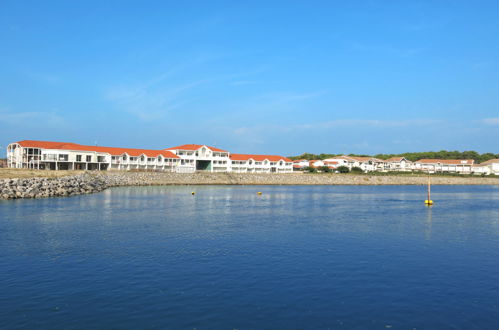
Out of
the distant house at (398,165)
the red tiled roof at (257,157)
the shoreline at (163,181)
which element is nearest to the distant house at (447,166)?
the distant house at (398,165)

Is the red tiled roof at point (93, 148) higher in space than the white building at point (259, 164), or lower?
higher

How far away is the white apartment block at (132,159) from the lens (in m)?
77.9

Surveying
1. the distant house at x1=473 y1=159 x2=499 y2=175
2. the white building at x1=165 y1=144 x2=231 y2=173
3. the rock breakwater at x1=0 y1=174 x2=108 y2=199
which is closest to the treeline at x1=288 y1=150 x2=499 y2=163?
the distant house at x1=473 y1=159 x2=499 y2=175

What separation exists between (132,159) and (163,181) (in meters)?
14.2

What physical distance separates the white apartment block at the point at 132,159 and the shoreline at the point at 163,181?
10.1 meters

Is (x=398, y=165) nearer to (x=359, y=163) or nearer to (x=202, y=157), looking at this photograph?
(x=359, y=163)

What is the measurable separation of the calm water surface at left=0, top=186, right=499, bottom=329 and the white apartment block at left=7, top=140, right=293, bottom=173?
53.3 meters

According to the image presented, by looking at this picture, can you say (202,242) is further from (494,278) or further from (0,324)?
(494,278)

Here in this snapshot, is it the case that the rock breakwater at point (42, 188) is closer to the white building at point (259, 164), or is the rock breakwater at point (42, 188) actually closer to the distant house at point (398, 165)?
the white building at point (259, 164)

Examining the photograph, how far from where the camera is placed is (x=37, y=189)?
48.9 meters

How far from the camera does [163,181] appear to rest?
263ft

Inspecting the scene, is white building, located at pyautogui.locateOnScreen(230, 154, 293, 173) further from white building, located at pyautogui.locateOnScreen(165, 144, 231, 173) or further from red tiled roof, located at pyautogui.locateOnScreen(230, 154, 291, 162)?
white building, located at pyautogui.locateOnScreen(165, 144, 231, 173)

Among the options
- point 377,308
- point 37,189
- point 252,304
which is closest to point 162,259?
point 252,304

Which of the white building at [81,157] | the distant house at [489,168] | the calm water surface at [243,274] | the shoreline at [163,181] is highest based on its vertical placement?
the white building at [81,157]
